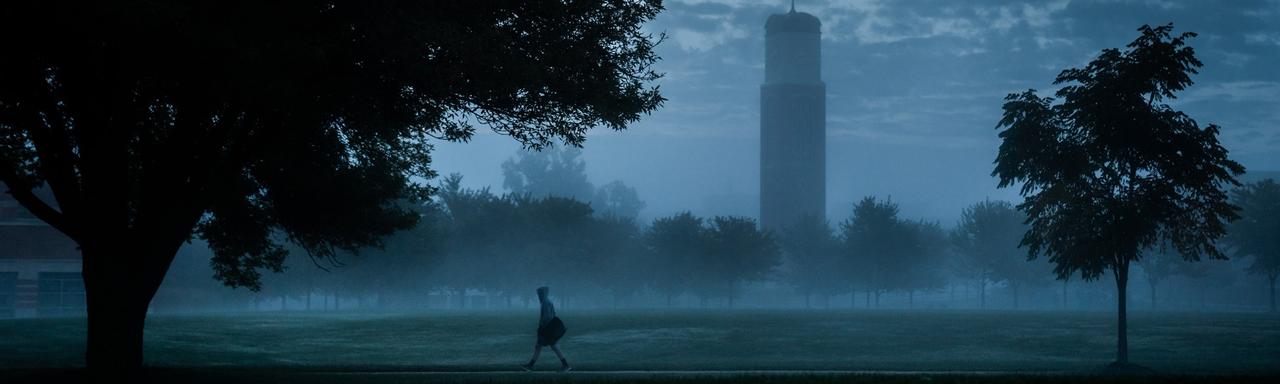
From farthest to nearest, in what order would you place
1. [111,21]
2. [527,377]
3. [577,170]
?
1. [577,170]
2. [527,377]
3. [111,21]

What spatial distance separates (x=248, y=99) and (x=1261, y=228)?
2931 inches

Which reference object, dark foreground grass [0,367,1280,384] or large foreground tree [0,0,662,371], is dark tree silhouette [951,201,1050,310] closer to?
dark foreground grass [0,367,1280,384]

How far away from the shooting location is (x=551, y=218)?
262ft

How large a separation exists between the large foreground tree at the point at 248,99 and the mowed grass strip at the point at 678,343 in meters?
10.0

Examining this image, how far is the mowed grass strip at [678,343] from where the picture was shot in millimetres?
33812

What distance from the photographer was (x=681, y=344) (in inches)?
1624

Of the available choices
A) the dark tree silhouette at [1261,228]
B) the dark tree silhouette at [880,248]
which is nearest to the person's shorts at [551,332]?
the dark tree silhouette at [1261,228]

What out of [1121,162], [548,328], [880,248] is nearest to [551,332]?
[548,328]

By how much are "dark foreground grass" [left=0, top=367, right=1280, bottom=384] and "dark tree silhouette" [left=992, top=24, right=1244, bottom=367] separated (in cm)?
859

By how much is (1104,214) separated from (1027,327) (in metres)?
24.3

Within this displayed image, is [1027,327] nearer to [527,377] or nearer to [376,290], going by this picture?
[527,377]

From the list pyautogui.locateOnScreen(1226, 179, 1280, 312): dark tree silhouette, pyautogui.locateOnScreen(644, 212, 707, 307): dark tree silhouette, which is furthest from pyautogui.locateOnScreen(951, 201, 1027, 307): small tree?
pyautogui.locateOnScreen(644, 212, 707, 307): dark tree silhouette

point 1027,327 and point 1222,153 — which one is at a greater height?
point 1222,153

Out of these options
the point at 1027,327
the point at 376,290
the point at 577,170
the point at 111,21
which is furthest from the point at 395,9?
the point at 577,170
